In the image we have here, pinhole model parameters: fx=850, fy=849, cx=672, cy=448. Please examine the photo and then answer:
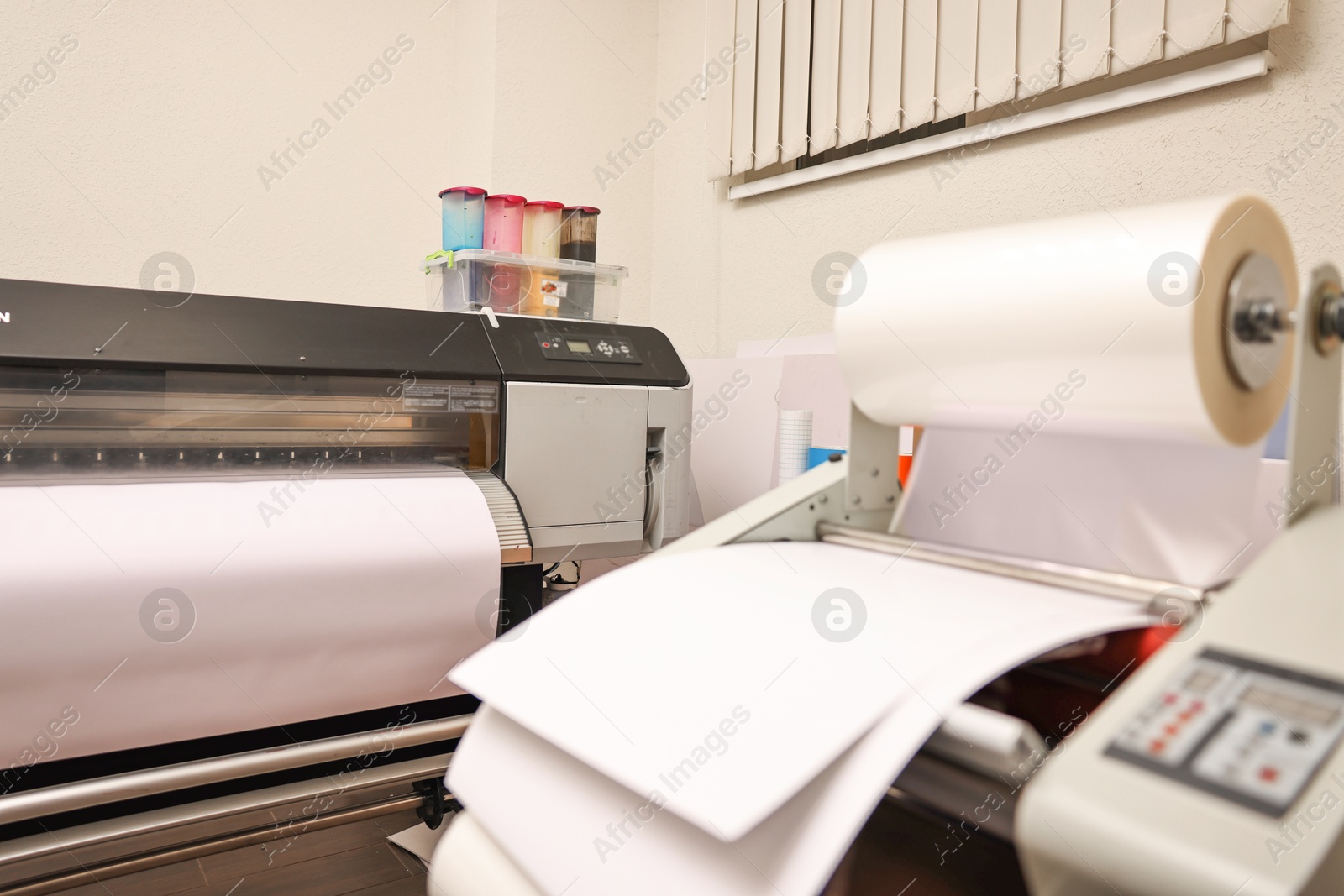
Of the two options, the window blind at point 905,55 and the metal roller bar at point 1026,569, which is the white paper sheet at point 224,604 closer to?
the metal roller bar at point 1026,569

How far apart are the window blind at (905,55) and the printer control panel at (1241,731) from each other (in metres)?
0.96

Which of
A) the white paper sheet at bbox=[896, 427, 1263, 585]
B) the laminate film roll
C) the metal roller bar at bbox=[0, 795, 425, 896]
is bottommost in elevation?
the metal roller bar at bbox=[0, 795, 425, 896]

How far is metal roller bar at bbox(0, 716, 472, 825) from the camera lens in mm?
A: 844

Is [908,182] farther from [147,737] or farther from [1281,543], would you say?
[147,737]

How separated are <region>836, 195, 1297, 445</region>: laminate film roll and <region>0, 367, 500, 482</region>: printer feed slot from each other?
64 cm

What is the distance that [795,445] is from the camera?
52.4 inches

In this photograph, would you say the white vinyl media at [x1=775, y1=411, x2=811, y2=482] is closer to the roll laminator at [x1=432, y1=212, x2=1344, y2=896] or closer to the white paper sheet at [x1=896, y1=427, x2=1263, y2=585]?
the white paper sheet at [x1=896, y1=427, x2=1263, y2=585]

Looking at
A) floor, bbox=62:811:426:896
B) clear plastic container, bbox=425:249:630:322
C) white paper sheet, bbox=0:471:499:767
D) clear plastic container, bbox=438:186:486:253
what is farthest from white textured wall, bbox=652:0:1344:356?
floor, bbox=62:811:426:896

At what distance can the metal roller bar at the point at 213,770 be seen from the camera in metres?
0.84

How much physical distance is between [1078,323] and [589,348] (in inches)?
32.2

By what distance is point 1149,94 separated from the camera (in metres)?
1.20

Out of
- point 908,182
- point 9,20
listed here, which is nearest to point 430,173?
point 9,20

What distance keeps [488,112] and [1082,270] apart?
1.60 metres

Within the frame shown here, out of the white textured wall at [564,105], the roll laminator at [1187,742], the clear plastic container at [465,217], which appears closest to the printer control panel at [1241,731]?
the roll laminator at [1187,742]
